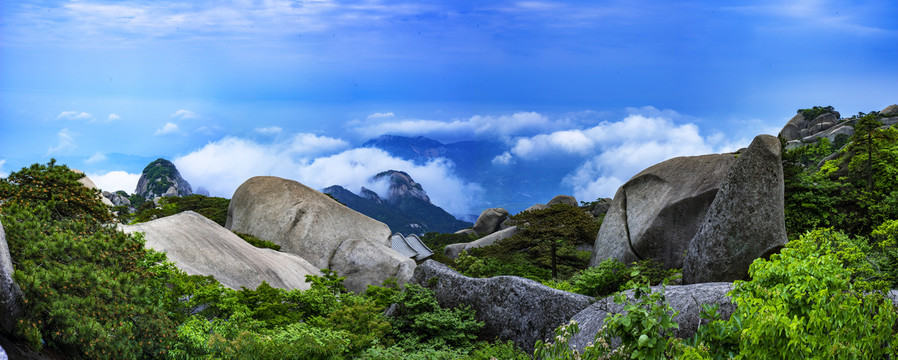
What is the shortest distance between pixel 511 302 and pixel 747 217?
5483mm

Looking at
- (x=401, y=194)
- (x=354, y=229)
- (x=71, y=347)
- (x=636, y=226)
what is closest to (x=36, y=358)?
(x=71, y=347)

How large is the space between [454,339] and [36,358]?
6.20 meters

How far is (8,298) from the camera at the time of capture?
6312 mm

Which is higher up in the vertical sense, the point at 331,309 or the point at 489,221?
the point at 489,221

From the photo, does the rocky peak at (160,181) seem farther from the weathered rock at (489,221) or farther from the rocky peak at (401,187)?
the weathered rock at (489,221)

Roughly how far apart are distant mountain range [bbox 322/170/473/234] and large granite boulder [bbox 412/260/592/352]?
9665 centimetres

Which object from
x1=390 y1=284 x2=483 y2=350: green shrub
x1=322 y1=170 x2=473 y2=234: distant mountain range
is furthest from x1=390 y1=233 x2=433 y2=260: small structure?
x1=322 y1=170 x2=473 y2=234: distant mountain range

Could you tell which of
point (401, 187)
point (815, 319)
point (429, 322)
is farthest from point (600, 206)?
point (401, 187)

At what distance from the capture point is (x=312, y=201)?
2384 centimetres

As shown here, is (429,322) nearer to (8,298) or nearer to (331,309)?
(331,309)

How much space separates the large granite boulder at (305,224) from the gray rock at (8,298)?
13466 mm

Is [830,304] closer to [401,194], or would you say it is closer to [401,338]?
[401,338]

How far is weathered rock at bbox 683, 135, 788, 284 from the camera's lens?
38.7 ft

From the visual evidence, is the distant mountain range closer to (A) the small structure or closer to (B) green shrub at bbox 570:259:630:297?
(A) the small structure
